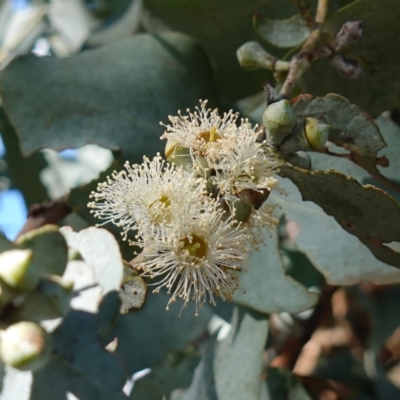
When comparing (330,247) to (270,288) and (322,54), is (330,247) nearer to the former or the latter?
(270,288)

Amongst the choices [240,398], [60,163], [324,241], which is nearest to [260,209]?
[324,241]

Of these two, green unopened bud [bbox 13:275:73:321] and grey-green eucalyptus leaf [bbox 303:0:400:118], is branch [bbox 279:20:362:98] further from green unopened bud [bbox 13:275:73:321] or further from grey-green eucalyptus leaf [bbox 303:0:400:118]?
green unopened bud [bbox 13:275:73:321]

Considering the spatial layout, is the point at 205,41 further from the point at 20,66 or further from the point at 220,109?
the point at 20,66

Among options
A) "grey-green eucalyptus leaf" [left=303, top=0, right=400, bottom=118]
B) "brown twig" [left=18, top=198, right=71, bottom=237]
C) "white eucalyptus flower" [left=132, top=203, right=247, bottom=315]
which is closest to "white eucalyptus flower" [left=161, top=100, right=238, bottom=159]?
"white eucalyptus flower" [left=132, top=203, right=247, bottom=315]

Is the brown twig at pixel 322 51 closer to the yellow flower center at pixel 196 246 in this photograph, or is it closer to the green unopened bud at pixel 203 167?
the green unopened bud at pixel 203 167

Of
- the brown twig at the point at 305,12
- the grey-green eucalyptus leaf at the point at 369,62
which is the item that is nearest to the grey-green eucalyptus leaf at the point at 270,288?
the grey-green eucalyptus leaf at the point at 369,62

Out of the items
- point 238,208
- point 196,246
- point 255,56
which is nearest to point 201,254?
point 196,246
